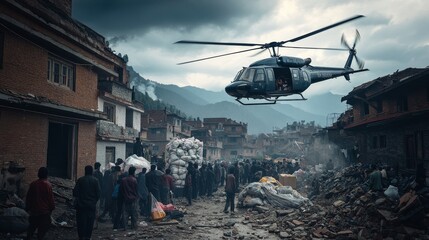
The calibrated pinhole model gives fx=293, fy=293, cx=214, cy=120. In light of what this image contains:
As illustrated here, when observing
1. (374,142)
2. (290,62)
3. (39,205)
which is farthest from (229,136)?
(39,205)

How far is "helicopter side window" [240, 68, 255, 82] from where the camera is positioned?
12.4m

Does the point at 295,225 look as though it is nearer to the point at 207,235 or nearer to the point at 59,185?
the point at 207,235

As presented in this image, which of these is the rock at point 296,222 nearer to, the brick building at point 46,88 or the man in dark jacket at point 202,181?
the man in dark jacket at point 202,181

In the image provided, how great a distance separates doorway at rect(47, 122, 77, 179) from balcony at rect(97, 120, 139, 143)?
2.07 metres

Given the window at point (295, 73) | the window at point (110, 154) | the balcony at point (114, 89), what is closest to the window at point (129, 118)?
the balcony at point (114, 89)

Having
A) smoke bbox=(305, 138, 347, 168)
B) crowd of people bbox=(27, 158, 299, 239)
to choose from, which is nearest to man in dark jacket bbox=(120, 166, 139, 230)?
crowd of people bbox=(27, 158, 299, 239)

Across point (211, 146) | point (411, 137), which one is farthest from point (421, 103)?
point (211, 146)

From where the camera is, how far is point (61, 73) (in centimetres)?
1170

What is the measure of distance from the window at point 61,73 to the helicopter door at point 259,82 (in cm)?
760

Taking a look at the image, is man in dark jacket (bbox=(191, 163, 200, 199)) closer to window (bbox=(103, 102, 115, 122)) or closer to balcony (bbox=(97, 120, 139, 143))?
balcony (bbox=(97, 120, 139, 143))

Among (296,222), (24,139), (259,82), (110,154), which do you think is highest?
(259,82)

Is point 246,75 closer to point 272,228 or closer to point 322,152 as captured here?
point 272,228

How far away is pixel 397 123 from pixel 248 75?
880cm

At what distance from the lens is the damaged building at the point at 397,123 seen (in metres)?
13.8
